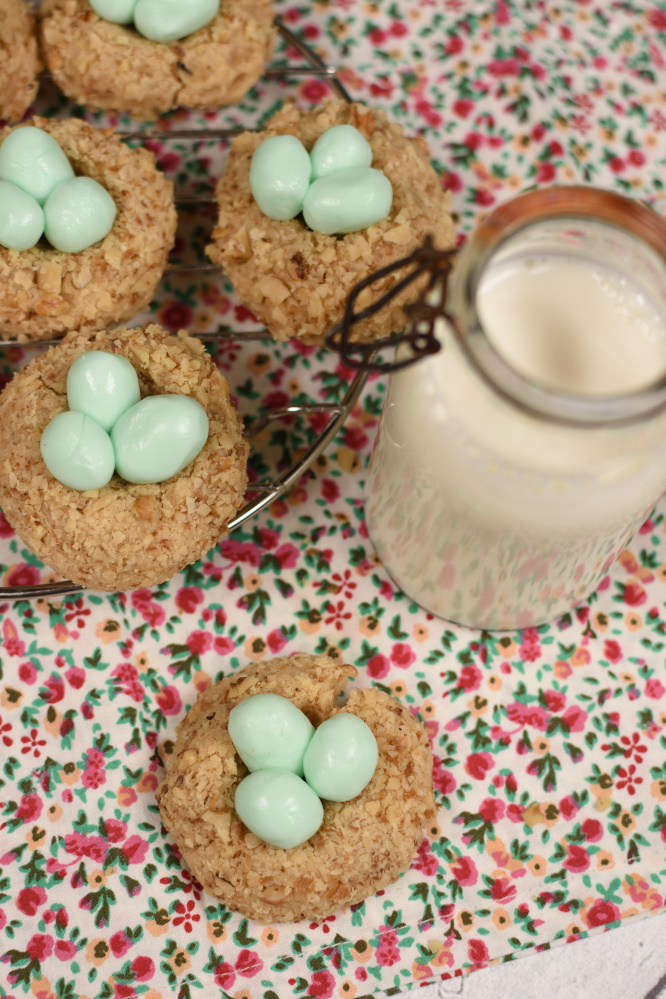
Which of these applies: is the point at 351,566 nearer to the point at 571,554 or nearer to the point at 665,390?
the point at 571,554

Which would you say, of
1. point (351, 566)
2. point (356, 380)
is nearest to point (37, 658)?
point (351, 566)

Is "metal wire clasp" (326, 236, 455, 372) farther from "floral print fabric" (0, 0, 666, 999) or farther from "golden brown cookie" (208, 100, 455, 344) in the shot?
"floral print fabric" (0, 0, 666, 999)

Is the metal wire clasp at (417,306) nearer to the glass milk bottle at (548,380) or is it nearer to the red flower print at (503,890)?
the glass milk bottle at (548,380)

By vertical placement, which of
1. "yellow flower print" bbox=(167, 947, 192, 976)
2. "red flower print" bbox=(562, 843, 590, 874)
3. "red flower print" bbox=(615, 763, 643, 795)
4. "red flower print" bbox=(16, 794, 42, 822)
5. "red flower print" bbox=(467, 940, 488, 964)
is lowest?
"yellow flower print" bbox=(167, 947, 192, 976)

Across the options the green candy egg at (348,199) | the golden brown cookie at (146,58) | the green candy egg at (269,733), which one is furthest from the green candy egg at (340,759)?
the golden brown cookie at (146,58)

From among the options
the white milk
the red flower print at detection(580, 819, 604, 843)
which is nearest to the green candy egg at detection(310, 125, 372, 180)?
the white milk

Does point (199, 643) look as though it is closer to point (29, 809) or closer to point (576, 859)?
point (29, 809)
